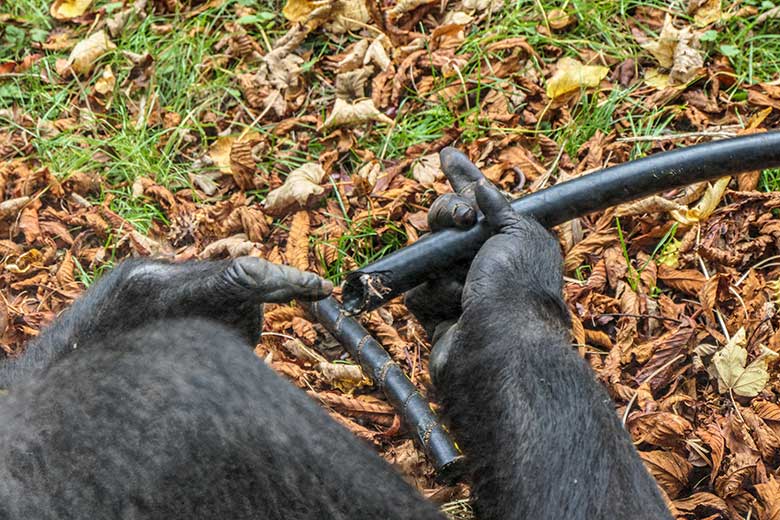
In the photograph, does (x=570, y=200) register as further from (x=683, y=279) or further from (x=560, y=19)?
(x=560, y=19)

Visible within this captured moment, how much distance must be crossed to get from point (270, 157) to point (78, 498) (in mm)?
2681

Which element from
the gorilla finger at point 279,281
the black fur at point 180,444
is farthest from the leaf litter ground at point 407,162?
the black fur at point 180,444

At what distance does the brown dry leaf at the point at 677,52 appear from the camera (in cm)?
423

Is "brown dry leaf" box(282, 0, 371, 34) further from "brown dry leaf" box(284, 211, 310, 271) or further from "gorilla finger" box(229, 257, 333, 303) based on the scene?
"gorilla finger" box(229, 257, 333, 303)

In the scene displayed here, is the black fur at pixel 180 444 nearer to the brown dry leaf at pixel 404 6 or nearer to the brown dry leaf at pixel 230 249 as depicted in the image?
the brown dry leaf at pixel 230 249

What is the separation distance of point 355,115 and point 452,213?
1.64 metres

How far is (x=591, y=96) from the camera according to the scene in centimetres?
432

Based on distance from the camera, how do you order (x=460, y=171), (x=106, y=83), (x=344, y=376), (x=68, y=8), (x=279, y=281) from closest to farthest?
1. (x=279, y=281)
2. (x=460, y=171)
3. (x=344, y=376)
4. (x=106, y=83)
5. (x=68, y=8)

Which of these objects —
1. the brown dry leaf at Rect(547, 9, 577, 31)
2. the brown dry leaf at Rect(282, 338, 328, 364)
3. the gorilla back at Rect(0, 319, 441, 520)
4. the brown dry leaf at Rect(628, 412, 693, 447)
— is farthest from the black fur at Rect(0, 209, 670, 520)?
the brown dry leaf at Rect(547, 9, 577, 31)

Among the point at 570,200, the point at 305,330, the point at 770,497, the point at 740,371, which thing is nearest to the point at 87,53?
the point at 305,330

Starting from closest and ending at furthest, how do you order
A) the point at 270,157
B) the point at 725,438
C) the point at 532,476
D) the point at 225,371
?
the point at 225,371
the point at 532,476
the point at 725,438
the point at 270,157

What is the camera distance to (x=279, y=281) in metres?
2.55

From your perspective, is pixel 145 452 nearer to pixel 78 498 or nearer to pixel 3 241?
pixel 78 498

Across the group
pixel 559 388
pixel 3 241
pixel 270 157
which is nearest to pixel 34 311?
pixel 3 241
